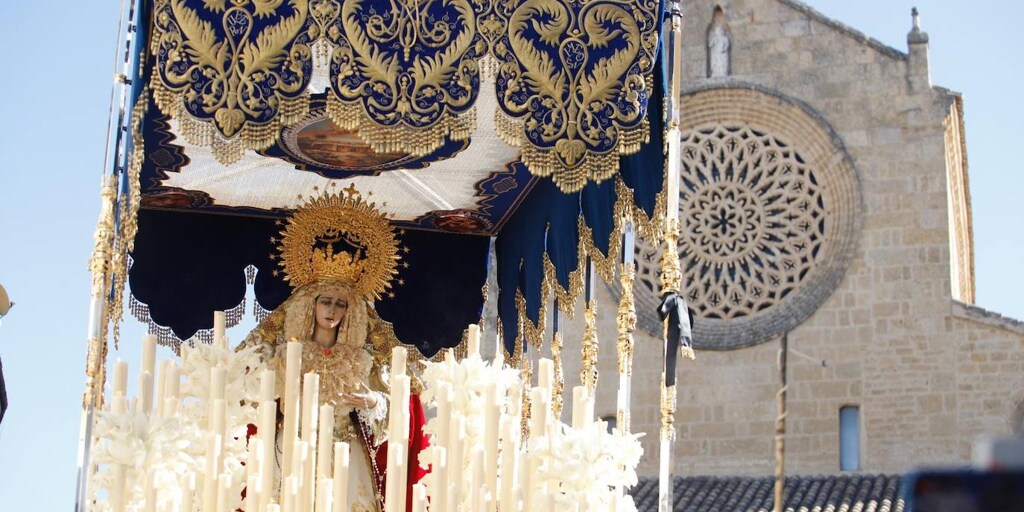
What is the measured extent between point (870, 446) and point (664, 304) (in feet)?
45.6

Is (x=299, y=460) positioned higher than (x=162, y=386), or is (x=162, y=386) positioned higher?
(x=162, y=386)

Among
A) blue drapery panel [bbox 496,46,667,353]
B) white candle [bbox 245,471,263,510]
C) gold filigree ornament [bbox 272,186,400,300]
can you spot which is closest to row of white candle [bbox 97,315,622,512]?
white candle [bbox 245,471,263,510]

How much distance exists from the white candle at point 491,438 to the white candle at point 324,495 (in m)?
0.60

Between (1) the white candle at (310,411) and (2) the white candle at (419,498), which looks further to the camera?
(1) the white candle at (310,411)

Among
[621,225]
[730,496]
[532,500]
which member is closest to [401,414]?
[532,500]

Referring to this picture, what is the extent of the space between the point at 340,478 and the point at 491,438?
0.61 m

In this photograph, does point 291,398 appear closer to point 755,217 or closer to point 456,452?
point 456,452

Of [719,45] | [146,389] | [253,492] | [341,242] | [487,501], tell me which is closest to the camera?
[253,492]

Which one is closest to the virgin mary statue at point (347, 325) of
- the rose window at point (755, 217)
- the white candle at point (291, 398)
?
the white candle at point (291, 398)

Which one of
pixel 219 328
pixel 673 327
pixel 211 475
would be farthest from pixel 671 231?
pixel 211 475

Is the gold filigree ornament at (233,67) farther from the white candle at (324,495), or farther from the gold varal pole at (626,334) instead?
the gold varal pole at (626,334)

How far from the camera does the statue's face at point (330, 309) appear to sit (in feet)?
21.9

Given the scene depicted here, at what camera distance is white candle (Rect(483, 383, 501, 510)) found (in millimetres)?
5324

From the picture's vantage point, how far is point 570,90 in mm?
5746
